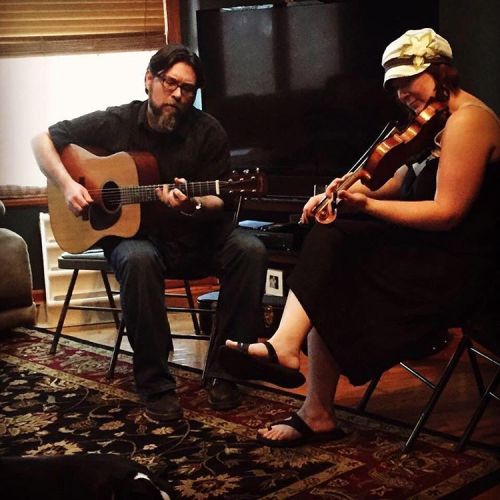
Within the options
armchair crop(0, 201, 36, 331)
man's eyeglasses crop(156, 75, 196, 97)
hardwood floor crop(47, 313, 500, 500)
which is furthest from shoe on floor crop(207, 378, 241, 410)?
armchair crop(0, 201, 36, 331)

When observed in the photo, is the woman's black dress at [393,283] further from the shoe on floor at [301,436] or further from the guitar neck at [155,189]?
the guitar neck at [155,189]

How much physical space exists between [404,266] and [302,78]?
6.05 feet

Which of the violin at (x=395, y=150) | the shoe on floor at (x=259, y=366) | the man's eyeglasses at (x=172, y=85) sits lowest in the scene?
the shoe on floor at (x=259, y=366)

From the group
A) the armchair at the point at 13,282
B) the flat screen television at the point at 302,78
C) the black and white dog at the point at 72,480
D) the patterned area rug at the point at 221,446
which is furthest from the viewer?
the armchair at the point at 13,282

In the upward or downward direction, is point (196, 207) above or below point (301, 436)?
above

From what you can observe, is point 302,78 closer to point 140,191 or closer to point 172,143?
point 172,143

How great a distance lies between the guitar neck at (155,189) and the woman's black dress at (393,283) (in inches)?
24.0

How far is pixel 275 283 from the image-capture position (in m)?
3.88

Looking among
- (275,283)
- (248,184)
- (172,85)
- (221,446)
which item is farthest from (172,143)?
(221,446)

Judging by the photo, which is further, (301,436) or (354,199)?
(301,436)

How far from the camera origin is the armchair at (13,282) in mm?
3910

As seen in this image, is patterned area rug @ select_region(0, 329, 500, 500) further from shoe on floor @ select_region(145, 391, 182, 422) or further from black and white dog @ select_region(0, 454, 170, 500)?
black and white dog @ select_region(0, 454, 170, 500)

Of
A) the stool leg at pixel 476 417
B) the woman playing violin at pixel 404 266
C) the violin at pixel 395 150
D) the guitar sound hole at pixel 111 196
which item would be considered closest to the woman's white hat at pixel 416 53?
the woman playing violin at pixel 404 266

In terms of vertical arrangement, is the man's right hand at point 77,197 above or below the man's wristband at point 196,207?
above
